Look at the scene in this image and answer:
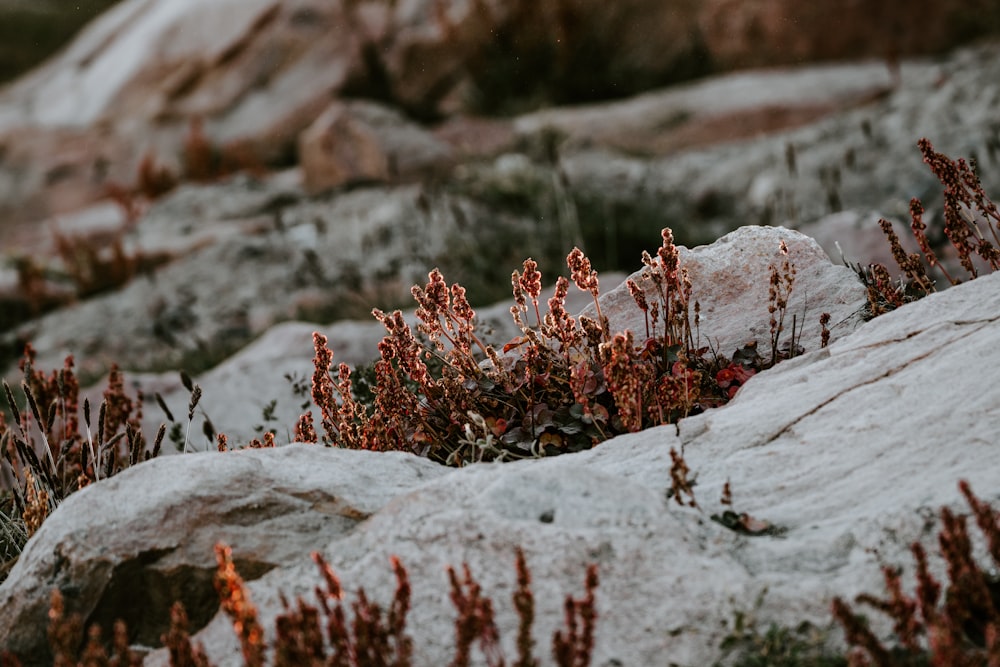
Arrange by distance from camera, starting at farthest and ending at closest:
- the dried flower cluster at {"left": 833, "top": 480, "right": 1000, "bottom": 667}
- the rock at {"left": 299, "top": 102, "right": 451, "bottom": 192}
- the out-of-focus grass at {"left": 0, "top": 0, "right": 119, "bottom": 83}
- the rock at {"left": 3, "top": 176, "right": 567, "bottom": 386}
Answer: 1. the out-of-focus grass at {"left": 0, "top": 0, "right": 119, "bottom": 83}
2. the rock at {"left": 299, "top": 102, "right": 451, "bottom": 192}
3. the rock at {"left": 3, "top": 176, "right": 567, "bottom": 386}
4. the dried flower cluster at {"left": 833, "top": 480, "right": 1000, "bottom": 667}

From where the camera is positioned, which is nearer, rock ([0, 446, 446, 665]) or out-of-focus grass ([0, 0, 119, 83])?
rock ([0, 446, 446, 665])

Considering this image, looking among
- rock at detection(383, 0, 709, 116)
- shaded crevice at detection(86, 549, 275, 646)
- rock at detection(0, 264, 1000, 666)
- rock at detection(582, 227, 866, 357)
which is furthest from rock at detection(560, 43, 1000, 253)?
shaded crevice at detection(86, 549, 275, 646)

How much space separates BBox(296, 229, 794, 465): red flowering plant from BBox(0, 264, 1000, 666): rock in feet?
1.48

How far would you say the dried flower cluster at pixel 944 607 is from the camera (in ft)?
6.72

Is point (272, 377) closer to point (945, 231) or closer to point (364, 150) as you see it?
point (945, 231)

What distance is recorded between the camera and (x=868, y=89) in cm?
1314

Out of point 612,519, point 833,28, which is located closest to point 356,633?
point 612,519

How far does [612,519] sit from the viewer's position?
2.50 metres

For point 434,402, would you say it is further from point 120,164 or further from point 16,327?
point 120,164

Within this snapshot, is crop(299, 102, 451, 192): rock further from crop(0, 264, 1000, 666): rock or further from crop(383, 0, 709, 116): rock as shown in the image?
crop(0, 264, 1000, 666): rock

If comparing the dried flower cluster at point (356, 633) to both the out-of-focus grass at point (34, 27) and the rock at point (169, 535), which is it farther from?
the out-of-focus grass at point (34, 27)

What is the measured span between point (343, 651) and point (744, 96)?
12.4 m

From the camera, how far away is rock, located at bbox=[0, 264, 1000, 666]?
2.36 metres

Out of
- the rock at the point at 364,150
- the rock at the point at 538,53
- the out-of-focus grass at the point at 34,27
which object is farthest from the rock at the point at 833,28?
the out-of-focus grass at the point at 34,27
